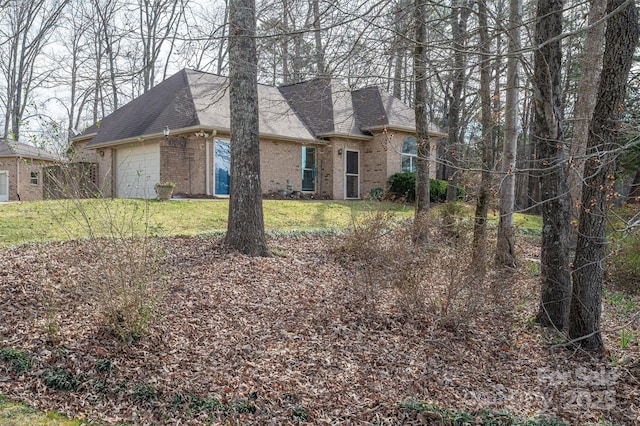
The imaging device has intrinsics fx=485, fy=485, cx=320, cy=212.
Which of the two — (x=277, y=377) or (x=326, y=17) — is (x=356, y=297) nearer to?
(x=277, y=377)

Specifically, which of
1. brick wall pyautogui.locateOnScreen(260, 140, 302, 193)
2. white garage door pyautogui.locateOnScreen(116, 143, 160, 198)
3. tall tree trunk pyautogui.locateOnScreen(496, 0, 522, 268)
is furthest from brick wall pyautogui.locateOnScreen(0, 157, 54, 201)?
tall tree trunk pyautogui.locateOnScreen(496, 0, 522, 268)

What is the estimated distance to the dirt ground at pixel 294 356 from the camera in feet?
12.7

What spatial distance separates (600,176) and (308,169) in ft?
45.8

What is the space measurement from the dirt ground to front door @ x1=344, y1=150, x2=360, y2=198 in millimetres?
12359

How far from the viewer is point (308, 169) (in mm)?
18156

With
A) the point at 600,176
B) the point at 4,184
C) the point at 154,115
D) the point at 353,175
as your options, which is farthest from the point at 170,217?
the point at 4,184

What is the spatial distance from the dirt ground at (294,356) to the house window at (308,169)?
11660 millimetres

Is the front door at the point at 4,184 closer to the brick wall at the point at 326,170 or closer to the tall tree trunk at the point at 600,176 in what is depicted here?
the brick wall at the point at 326,170

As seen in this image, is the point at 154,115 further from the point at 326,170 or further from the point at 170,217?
the point at 170,217

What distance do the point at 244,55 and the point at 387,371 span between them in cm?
518

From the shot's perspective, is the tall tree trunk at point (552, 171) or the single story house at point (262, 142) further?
the single story house at point (262, 142)

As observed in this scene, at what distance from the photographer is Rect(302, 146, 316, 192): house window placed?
1800cm

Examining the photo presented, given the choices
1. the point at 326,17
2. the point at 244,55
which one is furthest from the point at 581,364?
the point at 244,55

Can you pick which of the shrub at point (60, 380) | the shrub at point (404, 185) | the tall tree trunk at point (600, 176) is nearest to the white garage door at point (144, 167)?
the shrub at point (404, 185)
